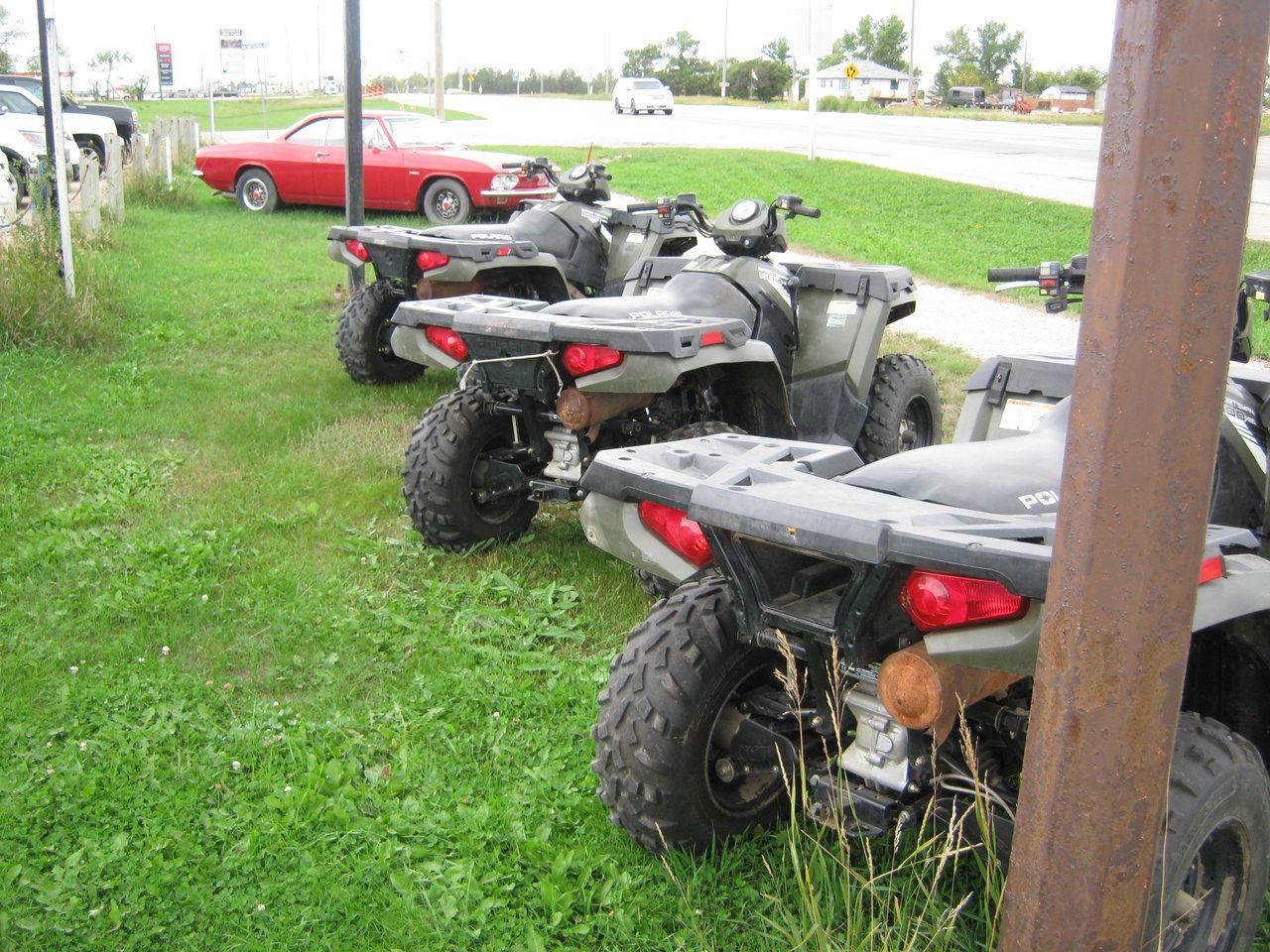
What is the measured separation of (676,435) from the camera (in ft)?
14.9

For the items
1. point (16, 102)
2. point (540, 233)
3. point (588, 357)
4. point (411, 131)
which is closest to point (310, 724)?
point (588, 357)

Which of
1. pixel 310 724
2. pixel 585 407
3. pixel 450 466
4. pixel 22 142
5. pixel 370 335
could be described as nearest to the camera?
pixel 310 724

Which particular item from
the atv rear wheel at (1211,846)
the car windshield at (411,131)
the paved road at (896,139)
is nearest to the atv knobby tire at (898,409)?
the atv rear wheel at (1211,846)

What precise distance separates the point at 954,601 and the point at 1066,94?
250 feet

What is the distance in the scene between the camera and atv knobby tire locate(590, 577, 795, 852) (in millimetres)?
2777

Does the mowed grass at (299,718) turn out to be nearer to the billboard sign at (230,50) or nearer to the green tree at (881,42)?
the billboard sign at (230,50)

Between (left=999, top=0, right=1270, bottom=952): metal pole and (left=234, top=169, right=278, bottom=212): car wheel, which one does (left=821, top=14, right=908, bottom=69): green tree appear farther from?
(left=999, top=0, right=1270, bottom=952): metal pole

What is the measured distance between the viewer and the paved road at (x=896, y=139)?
18.7 metres

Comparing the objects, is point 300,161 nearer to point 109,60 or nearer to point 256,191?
point 256,191

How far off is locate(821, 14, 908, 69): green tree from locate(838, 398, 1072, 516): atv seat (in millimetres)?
88526

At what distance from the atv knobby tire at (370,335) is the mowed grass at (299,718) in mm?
914

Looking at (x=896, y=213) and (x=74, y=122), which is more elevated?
(x=74, y=122)

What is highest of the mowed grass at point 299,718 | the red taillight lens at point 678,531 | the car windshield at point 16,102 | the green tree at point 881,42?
the green tree at point 881,42

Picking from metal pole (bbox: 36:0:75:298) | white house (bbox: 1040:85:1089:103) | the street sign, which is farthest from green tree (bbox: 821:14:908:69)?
metal pole (bbox: 36:0:75:298)
